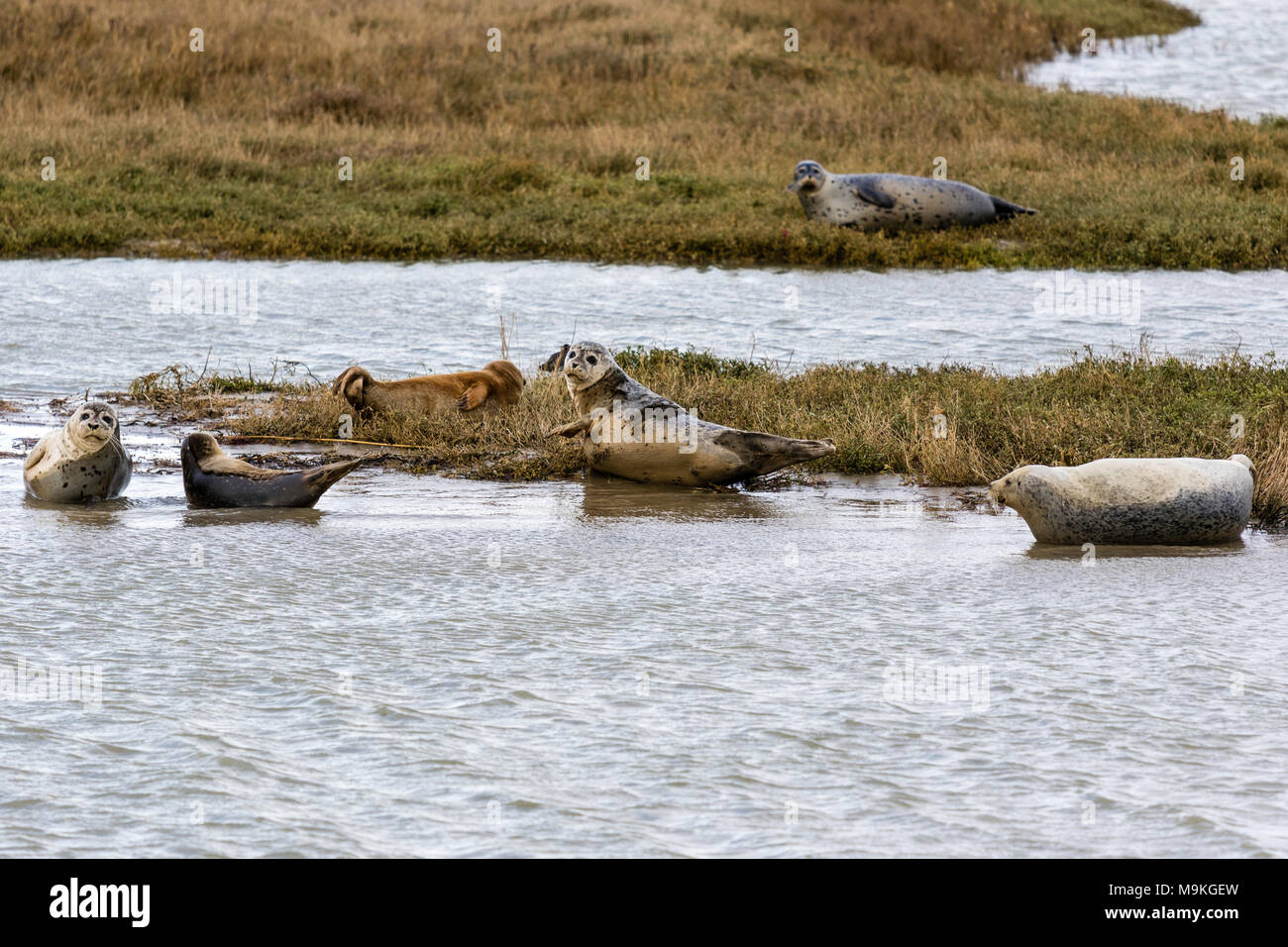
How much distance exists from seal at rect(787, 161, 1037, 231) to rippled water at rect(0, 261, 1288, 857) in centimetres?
921

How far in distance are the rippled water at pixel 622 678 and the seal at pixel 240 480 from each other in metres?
0.12

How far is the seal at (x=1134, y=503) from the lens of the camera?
7293 mm

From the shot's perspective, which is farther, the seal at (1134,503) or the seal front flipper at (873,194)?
the seal front flipper at (873,194)

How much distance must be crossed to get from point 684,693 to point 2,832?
2.03 meters

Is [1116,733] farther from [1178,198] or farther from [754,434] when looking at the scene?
[1178,198]

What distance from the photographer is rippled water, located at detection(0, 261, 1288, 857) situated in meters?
3.97

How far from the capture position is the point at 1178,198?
60.3 ft

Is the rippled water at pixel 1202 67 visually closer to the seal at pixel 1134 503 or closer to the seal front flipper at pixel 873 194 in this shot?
the seal front flipper at pixel 873 194

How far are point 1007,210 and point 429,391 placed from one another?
1000 cm

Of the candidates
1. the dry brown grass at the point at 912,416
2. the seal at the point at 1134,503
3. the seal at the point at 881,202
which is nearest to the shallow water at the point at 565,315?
the dry brown grass at the point at 912,416

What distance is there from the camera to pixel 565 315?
45.6 feet

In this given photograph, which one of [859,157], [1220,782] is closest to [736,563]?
[1220,782]
